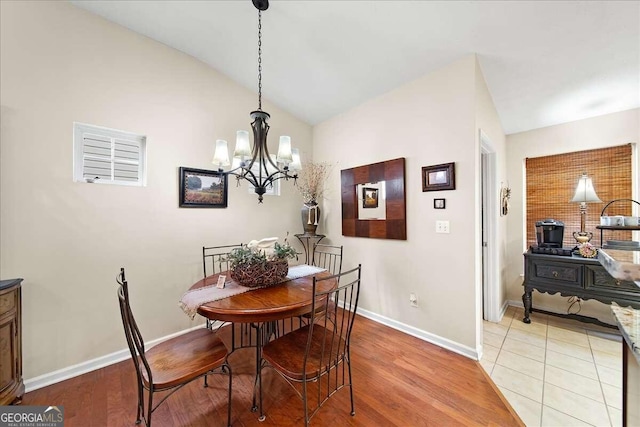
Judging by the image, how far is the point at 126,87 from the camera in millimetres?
2287

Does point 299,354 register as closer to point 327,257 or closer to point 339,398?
point 339,398

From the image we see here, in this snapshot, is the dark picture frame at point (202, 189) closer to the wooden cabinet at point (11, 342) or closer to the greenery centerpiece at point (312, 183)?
the greenery centerpiece at point (312, 183)

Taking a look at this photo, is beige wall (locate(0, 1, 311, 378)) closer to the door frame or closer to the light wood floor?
the light wood floor

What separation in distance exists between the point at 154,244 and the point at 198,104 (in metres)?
1.60

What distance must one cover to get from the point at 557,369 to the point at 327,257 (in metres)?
2.60

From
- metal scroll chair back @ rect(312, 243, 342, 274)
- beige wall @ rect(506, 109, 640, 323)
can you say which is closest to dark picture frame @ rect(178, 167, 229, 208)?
metal scroll chair back @ rect(312, 243, 342, 274)

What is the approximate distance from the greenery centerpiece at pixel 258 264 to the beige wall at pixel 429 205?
1475 mm

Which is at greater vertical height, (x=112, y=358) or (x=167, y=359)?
(x=167, y=359)

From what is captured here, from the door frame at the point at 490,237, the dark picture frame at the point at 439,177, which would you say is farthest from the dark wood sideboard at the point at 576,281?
the dark picture frame at the point at 439,177

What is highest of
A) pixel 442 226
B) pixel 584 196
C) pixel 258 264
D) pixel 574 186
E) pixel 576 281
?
pixel 574 186

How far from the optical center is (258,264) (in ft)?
5.95

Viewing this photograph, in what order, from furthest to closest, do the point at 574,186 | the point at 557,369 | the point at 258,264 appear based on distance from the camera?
the point at 574,186 → the point at 557,369 → the point at 258,264

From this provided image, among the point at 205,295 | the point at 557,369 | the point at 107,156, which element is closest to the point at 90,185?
the point at 107,156

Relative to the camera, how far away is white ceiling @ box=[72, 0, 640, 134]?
1.74m
